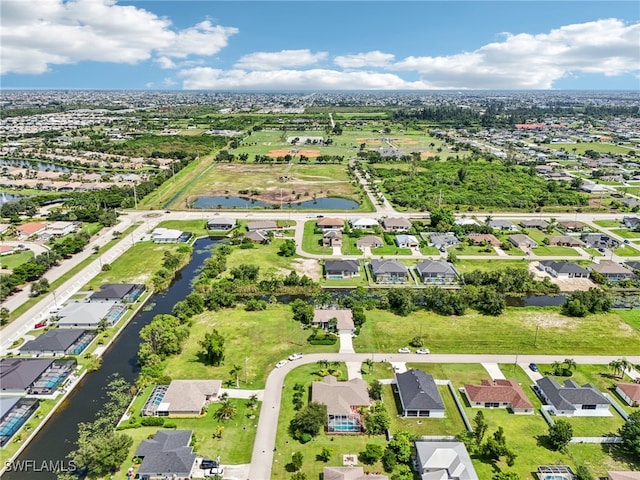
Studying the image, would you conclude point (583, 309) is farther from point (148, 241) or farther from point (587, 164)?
point (587, 164)

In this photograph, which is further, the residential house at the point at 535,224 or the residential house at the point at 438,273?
the residential house at the point at 535,224

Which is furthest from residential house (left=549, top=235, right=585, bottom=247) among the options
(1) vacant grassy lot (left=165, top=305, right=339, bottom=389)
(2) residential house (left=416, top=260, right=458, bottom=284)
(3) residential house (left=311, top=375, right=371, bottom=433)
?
(3) residential house (left=311, top=375, right=371, bottom=433)

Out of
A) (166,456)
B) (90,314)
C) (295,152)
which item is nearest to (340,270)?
(90,314)

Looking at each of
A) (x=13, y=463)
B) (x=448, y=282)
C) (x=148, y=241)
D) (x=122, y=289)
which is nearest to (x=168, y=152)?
(x=148, y=241)

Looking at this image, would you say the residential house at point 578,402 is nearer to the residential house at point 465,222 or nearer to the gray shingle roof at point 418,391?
the gray shingle roof at point 418,391

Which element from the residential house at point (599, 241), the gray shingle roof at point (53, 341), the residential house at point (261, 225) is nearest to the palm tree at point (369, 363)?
the gray shingle roof at point (53, 341)

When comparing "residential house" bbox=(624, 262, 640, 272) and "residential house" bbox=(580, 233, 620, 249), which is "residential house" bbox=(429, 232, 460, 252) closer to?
"residential house" bbox=(580, 233, 620, 249)

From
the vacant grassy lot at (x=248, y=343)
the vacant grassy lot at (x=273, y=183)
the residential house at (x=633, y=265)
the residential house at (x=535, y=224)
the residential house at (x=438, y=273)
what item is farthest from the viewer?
the vacant grassy lot at (x=273, y=183)
